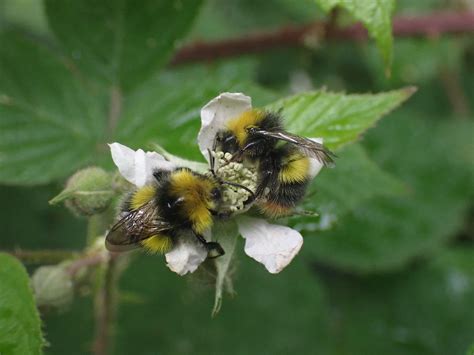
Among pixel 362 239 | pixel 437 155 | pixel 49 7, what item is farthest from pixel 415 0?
pixel 49 7

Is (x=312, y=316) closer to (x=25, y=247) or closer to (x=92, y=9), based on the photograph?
(x=25, y=247)

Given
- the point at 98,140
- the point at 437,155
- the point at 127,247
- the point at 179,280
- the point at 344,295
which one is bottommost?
the point at 344,295

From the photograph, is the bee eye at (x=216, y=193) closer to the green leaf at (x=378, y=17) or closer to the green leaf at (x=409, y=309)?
the green leaf at (x=378, y=17)

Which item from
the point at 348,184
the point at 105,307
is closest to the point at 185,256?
the point at 105,307

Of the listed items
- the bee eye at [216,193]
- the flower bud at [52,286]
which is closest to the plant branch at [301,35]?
the flower bud at [52,286]

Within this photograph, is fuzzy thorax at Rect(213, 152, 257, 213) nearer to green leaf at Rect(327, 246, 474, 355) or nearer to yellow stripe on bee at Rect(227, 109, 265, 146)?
yellow stripe on bee at Rect(227, 109, 265, 146)

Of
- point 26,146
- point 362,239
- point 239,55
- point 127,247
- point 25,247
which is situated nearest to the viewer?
point 127,247
